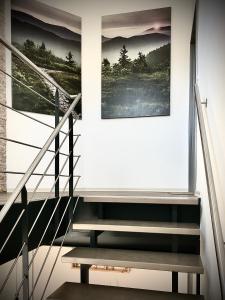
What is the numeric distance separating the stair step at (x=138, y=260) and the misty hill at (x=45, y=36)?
3.13 metres

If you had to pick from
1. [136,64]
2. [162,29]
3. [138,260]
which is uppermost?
[162,29]

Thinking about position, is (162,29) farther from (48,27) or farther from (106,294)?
(106,294)

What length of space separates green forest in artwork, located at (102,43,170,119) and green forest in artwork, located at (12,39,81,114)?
507 millimetres

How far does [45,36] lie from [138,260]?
11.5 ft

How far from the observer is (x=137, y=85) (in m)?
4.18

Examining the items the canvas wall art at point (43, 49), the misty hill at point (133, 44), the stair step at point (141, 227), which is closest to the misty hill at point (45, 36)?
the canvas wall art at point (43, 49)

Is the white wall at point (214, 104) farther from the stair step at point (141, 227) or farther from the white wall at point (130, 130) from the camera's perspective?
the white wall at point (130, 130)

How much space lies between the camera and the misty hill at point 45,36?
12.7 ft

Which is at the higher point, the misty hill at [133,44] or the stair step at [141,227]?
the misty hill at [133,44]

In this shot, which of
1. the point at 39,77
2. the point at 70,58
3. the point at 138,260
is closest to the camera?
the point at 138,260

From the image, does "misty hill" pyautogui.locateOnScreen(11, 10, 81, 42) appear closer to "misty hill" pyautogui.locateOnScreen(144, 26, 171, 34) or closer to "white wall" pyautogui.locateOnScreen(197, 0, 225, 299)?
"misty hill" pyautogui.locateOnScreen(144, 26, 171, 34)

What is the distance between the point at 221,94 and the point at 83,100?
3014 mm

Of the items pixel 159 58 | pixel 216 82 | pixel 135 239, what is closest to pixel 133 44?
pixel 159 58

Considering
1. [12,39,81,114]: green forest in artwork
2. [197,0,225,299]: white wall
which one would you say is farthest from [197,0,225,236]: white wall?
[12,39,81,114]: green forest in artwork
